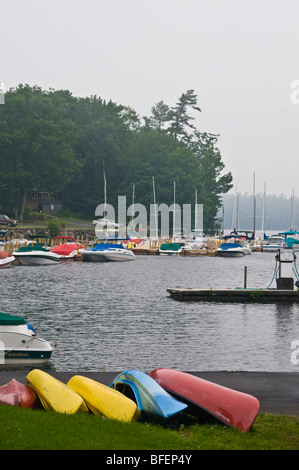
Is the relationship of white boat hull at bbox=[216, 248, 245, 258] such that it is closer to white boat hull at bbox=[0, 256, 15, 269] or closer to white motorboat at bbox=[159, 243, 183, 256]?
white motorboat at bbox=[159, 243, 183, 256]

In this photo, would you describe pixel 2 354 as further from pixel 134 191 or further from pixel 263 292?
pixel 134 191

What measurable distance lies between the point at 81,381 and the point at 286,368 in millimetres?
10795

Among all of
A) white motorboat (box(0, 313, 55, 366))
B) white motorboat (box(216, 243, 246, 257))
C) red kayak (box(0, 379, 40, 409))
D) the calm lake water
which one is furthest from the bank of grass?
white motorboat (box(216, 243, 246, 257))

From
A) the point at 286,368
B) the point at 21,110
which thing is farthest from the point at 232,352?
the point at 21,110

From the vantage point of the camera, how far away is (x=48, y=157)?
109m

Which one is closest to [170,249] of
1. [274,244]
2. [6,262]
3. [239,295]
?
[274,244]

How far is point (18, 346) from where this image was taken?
752 inches

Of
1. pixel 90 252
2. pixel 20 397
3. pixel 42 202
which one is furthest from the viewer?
pixel 42 202

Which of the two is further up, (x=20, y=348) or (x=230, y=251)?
(x=20, y=348)

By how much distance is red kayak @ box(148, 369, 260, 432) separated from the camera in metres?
10.8

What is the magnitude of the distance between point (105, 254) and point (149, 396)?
6101 centimetres

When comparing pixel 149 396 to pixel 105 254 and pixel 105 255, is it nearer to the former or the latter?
pixel 105 254

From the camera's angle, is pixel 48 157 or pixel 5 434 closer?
pixel 5 434

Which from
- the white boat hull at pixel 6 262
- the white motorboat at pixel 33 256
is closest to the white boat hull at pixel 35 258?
the white motorboat at pixel 33 256
